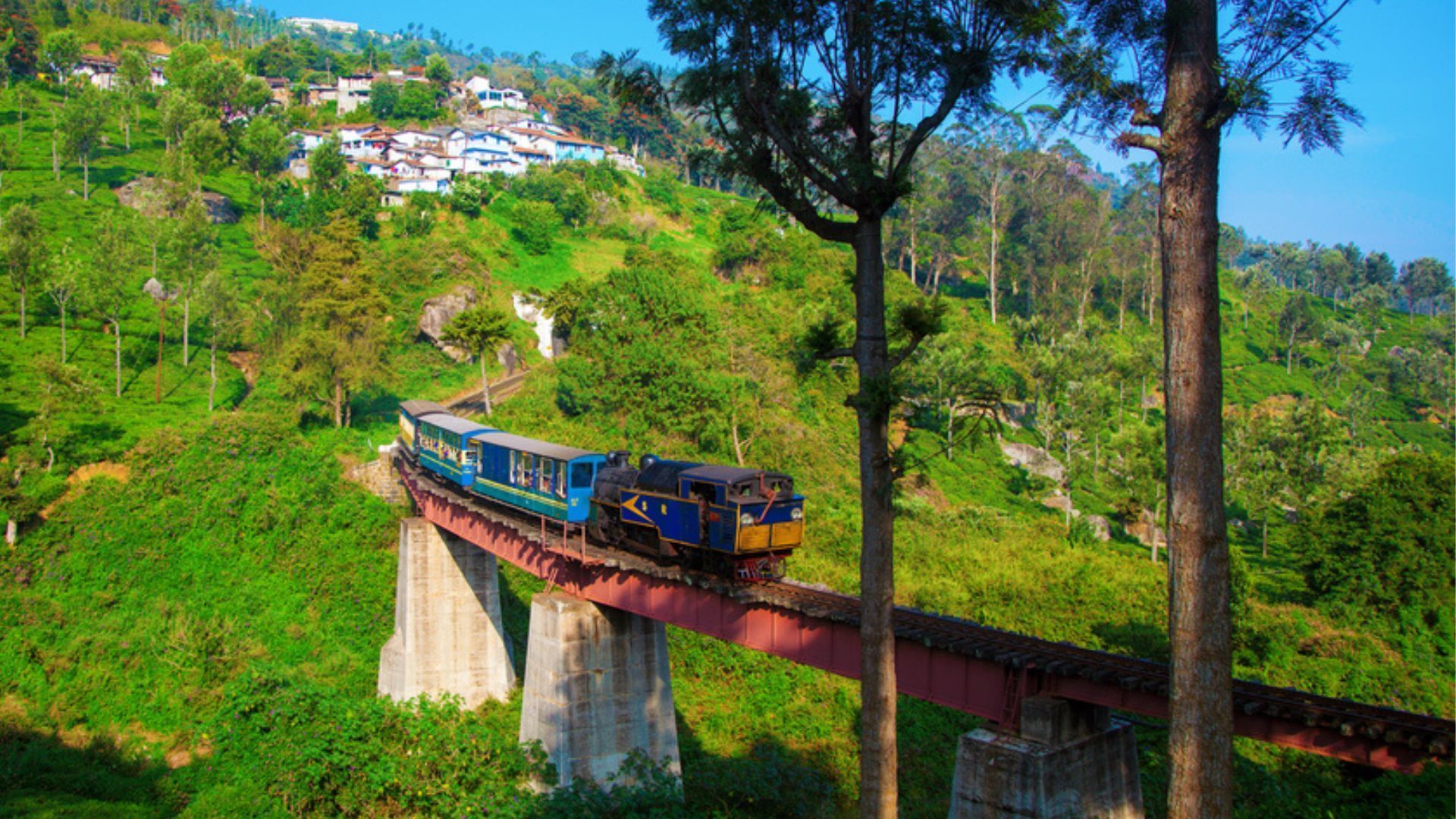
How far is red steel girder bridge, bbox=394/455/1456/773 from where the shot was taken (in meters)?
11.6

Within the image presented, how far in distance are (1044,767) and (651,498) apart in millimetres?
10477

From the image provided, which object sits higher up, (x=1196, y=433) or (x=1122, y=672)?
(x=1196, y=433)

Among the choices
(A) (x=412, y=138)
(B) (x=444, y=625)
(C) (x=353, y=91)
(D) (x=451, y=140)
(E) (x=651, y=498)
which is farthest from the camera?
(C) (x=353, y=91)

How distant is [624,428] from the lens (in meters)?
46.3

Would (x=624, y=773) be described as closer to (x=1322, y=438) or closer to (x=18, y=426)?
(x=18, y=426)

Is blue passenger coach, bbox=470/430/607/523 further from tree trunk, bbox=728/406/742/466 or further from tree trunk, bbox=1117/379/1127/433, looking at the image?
tree trunk, bbox=1117/379/1127/433

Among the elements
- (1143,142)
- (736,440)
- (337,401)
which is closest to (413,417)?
(337,401)

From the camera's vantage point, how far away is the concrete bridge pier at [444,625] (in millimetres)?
29531

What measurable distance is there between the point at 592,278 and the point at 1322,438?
49.1 m

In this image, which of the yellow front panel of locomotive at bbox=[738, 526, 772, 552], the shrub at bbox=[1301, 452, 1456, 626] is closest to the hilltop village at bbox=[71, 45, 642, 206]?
the yellow front panel of locomotive at bbox=[738, 526, 772, 552]

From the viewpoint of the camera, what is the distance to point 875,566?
11.1 metres

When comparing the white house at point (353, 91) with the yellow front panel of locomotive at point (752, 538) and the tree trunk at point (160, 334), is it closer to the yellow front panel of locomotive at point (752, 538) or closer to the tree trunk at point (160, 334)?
the tree trunk at point (160, 334)

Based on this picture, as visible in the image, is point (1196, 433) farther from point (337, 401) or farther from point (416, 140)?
point (416, 140)

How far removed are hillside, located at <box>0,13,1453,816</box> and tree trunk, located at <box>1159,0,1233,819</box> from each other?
7.91ft
